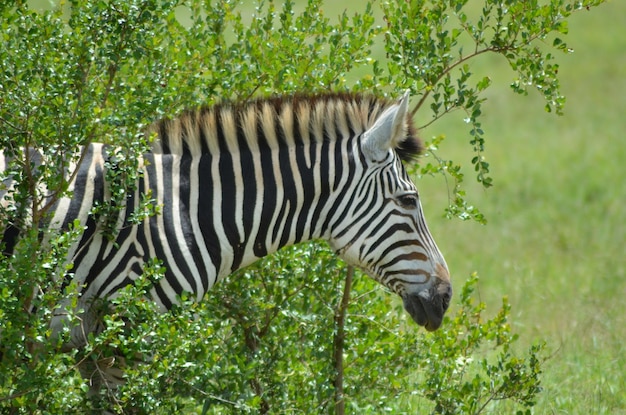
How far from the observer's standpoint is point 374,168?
18.0ft

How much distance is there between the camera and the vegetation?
4.58 metres

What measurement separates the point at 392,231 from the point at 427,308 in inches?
20.4

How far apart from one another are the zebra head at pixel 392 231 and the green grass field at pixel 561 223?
1.49 meters

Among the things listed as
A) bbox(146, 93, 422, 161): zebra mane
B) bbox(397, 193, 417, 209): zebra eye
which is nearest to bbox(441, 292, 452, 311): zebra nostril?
bbox(397, 193, 417, 209): zebra eye

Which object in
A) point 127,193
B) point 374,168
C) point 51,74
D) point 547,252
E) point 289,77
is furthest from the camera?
point 547,252

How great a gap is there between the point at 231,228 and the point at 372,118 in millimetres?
1142

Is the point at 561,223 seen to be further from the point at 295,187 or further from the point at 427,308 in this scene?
the point at 295,187

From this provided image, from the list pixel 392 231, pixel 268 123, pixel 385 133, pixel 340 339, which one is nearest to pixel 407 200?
pixel 392 231

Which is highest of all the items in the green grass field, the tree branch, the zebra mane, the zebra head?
the green grass field

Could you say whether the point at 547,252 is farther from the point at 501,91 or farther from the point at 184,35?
the point at 501,91

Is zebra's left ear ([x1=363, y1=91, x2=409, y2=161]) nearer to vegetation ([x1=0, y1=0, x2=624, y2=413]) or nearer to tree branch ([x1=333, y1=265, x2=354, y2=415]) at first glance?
vegetation ([x1=0, y1=0, x2=624, y2=413])

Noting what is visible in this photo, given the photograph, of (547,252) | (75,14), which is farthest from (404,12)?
(547,252)

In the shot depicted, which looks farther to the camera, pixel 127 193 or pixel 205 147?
pixel 205 147

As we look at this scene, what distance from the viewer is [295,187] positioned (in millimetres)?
5473
